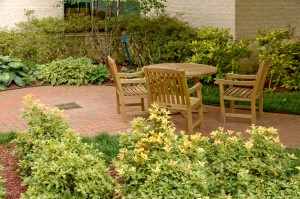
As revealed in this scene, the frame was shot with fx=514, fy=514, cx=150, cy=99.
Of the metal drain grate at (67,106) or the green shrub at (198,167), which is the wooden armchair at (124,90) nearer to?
the metal drain grate at (67,106)

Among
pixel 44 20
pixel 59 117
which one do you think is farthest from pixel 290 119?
pixel 44 20

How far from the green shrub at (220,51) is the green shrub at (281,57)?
0.43 metres

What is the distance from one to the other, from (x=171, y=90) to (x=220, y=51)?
3786mm

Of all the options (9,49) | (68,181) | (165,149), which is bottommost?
(68,181)

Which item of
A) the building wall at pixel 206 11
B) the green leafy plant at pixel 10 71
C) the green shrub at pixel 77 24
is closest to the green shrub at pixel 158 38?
the building wall at pixel 206 11

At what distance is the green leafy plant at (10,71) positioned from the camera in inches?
410

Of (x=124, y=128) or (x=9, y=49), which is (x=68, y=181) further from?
(x=9, y=49)

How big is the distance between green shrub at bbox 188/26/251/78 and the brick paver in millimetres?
1844

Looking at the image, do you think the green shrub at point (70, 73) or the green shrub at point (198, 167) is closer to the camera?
the green shrub at point (198, 167)

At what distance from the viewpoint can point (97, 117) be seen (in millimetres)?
7934

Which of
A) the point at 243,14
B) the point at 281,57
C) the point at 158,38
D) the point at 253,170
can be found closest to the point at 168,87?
the point at 253,170

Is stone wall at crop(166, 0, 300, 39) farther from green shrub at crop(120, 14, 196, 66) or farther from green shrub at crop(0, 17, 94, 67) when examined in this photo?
green shrub at crop(0, 17, 94, 67)

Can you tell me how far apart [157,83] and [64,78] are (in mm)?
4270

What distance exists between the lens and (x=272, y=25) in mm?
11742
